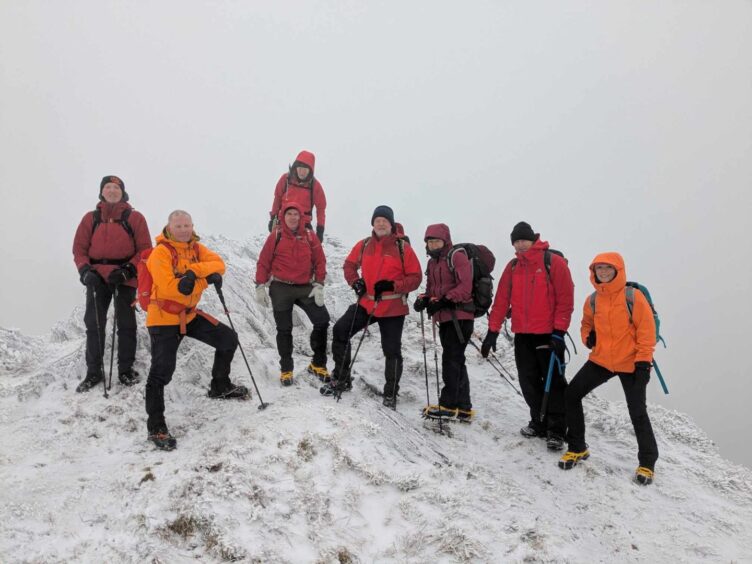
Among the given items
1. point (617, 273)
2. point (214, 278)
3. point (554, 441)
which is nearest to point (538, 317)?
point (617, 273)

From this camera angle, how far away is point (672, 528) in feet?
19.7

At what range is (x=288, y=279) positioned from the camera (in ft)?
28.5

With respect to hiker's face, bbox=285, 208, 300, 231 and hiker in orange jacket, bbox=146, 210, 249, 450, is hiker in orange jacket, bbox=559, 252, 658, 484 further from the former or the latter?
hiker in orange jacket, bbox=146, 210, 249, 450

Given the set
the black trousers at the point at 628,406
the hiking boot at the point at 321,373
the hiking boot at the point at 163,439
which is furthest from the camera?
the hiking boot at the point at 321,373

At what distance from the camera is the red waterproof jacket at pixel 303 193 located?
37.0 ft

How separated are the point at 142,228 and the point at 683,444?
38.7ft

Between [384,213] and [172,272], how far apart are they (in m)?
3.66

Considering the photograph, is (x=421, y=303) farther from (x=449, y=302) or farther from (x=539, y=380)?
(x=539, y=380)

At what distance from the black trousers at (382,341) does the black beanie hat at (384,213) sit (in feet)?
5.52

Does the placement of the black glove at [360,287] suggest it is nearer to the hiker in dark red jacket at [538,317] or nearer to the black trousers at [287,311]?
the black trousers at [287,311]

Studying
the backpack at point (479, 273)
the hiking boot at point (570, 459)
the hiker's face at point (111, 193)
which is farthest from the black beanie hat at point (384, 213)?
the hiking boot at point (570, 459)

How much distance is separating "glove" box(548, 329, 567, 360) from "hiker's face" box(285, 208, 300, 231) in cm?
508

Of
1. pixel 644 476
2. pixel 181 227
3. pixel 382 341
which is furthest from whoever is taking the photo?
pixel 382 341

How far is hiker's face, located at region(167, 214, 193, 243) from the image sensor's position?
677 centimetres
